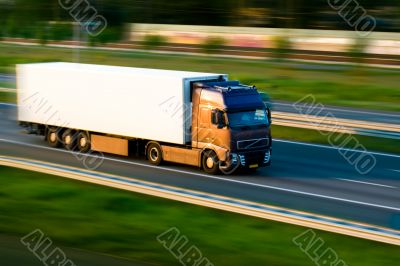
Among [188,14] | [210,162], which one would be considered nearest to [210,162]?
[210,162]

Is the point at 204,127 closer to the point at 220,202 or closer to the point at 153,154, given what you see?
the point at 153,154

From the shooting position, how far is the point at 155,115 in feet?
73.3

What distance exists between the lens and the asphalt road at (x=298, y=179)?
1777 cm

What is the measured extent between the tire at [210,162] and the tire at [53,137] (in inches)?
229

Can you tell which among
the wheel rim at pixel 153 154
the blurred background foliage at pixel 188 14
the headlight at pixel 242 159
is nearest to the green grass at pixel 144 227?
the wheel rim at pixel 153 154

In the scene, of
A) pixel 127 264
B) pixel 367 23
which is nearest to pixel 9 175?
pixel 127 264

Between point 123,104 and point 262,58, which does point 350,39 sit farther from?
point 123,104

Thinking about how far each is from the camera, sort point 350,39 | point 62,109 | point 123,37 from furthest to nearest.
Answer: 1. point 123,37
2. point 350,39
3. point 62,109

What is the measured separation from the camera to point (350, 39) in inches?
2103

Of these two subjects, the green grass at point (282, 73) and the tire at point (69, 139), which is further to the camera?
the green grass at point (282, 73)

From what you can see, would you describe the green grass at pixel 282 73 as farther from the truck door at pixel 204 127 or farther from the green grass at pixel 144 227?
the green grass at pixel 144 227

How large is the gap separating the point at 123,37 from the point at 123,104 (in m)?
41.7

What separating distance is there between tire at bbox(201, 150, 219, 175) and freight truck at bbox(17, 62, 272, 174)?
27mm

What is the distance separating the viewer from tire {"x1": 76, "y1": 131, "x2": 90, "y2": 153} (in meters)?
24.2
